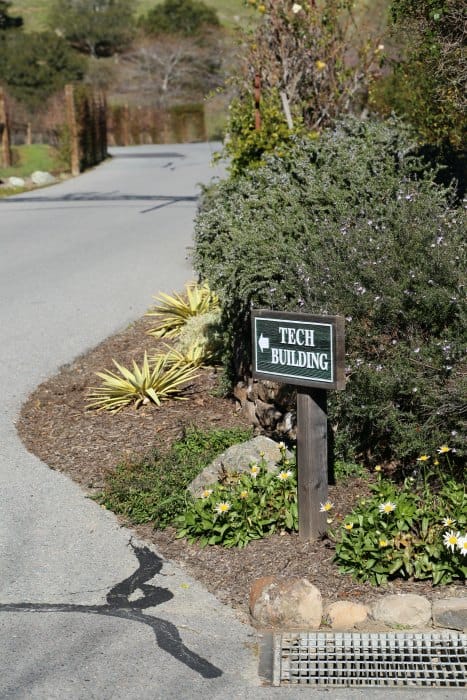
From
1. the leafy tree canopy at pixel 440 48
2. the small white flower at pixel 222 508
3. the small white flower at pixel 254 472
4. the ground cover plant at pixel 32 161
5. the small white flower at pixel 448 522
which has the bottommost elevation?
the ground cover plant at pixel 32 161

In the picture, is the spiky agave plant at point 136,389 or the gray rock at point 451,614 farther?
the spiky agave plant at point 136,389

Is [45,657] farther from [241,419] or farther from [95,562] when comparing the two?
[241,419]

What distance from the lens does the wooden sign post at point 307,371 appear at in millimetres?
4820

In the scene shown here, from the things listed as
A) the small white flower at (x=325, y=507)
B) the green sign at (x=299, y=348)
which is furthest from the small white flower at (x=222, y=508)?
the green sign at (x=299, y=348)

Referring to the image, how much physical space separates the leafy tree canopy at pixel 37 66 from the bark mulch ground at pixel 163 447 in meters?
54.8

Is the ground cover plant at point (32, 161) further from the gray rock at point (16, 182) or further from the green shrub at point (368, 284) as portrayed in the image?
the green shrub at point (368, 284)

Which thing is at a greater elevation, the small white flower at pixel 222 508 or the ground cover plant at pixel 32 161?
the small white flower at pixel 222 508

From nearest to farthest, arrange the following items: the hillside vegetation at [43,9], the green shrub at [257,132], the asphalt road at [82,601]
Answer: the asphalt road at [82,601] < the green shrub at [257,132] < the hillside vegetation at [43,9]

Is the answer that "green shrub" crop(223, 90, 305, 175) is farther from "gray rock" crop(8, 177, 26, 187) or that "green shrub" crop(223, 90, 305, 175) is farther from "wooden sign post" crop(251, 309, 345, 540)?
"gray rock" crop(8, 177, 26, 187)

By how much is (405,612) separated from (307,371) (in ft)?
4.02

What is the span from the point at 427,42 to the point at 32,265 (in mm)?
7189

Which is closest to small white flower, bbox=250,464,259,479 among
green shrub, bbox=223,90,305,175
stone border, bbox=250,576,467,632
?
stone border, bbox=250,576,467,632

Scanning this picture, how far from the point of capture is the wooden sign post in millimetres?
4820

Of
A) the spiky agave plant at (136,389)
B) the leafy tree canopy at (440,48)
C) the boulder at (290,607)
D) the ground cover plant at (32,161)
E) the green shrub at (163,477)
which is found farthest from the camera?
the ground cover plant at (32,161)
